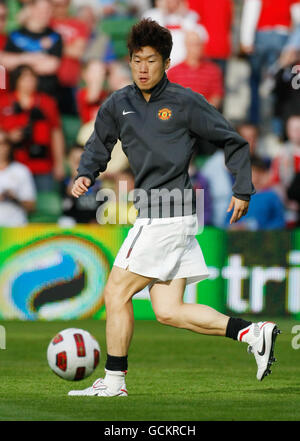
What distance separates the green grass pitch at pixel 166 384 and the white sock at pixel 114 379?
129 mm

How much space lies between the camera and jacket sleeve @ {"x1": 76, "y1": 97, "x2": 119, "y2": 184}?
6988 millimetres

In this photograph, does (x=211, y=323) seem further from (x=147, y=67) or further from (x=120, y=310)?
(x=147, y=67)

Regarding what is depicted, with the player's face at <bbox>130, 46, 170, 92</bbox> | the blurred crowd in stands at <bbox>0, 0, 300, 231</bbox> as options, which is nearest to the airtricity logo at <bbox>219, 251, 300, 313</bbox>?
the blurred crowd in stands at <bbox>0, 0, 300, 231</bbox>

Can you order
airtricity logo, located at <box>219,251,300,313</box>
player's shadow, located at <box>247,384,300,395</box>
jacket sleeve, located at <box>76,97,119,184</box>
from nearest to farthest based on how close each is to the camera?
jacket sleeve, located at <box>76,97,119,184</box> → player's shadow, located at <box>247,384,300,395</box> → airtricity logo, located at <box>219,251,300,313</box>

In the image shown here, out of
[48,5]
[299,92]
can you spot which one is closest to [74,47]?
[48,5]

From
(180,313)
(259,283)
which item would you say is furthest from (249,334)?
(259,283)

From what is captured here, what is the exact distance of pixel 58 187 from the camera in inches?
564

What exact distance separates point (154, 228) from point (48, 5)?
29.0 ft

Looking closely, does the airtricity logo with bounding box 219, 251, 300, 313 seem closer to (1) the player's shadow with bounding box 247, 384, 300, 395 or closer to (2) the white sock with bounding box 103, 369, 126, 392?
(1) the player's shadow with bounding box 247, 384, 300, 395

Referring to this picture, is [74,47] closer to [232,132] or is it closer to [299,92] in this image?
[299,92]

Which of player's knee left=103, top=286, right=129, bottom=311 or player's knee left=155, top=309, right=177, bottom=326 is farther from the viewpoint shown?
player's knee left=155, top=309, right=177, bottom=326

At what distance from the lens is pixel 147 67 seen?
6.78 meters

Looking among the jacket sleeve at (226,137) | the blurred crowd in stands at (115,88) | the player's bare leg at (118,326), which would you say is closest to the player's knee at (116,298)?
the player's bare leg at (118,326)

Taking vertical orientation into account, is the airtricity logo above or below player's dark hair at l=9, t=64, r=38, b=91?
below
